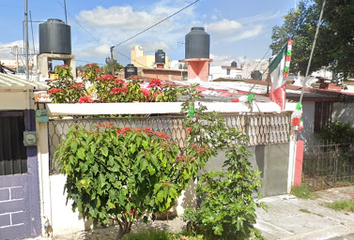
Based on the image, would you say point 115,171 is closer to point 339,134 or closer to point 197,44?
point 339,134

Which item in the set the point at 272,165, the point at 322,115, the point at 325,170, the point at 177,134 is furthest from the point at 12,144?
the point at 322,115

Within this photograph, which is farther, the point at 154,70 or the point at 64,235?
the point at 154,70

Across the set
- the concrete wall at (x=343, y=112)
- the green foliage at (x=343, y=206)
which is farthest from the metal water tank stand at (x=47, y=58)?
the concrete wall at (x=343, y=112)

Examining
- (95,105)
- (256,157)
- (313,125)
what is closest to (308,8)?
(313,125)

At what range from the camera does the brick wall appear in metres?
4.55

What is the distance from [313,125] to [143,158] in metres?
10.1

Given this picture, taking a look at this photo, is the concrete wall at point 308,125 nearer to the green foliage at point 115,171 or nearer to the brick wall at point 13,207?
the green foliage at point 115,171

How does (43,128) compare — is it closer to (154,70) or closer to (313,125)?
Result: (313,125)

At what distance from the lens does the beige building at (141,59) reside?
43.8 meters

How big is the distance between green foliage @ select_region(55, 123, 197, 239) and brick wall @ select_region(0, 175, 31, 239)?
168 centimetres

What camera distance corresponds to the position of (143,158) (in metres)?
3.41

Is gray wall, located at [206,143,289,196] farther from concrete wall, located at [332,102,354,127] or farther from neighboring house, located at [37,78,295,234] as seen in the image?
concrete wall, located at [332,102,354,127]

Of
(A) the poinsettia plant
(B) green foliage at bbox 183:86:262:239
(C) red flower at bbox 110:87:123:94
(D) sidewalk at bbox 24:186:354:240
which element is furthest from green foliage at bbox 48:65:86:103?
(D) sidewalk at bbox 24:186:354:240

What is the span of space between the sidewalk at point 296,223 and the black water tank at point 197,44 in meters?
11.9
